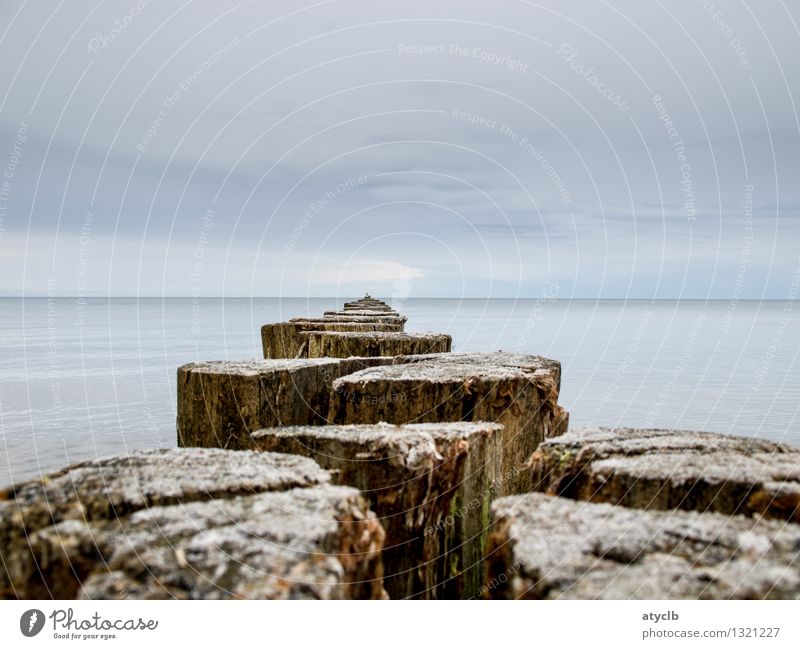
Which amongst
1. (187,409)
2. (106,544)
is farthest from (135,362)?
(106,544)

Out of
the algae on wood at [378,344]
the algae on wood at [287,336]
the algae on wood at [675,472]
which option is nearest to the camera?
the algae on wood at [675,472]

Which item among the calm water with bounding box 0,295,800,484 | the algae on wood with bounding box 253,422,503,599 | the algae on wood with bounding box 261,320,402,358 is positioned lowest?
the calm water with bounding box 0,295,800,484

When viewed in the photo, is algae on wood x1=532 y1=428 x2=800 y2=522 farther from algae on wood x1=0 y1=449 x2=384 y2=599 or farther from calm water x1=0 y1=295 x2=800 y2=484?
calm water x1=0 y1=295 x2=800 y2=484

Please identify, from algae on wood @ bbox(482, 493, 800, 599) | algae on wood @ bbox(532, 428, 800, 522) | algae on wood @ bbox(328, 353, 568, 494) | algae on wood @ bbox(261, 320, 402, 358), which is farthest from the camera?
algae on wood @ bbox(261, 320, 402, 358)

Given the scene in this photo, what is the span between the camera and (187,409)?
297 centimetres

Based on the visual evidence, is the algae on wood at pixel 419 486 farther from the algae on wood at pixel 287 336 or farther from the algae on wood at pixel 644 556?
the algae on wood at pixel 287 336

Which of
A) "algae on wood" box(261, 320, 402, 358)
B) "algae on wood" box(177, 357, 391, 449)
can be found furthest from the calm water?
"algae on wood" box(177, 357, 391, 449)

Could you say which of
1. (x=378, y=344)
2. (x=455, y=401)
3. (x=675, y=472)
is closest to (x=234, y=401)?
(x=455, y=401)

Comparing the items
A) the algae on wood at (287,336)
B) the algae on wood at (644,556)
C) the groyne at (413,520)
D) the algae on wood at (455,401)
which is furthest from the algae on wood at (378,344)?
the algae on wood at (644,556)

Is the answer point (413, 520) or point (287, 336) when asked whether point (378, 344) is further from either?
point (413, 520)

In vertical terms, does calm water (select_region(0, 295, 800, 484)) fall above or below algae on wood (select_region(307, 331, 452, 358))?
below

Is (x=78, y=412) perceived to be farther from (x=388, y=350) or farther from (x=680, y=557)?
(x=680, y=557)

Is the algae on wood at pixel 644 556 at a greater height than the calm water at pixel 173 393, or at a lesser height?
greater

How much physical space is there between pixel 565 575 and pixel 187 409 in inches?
81.8
